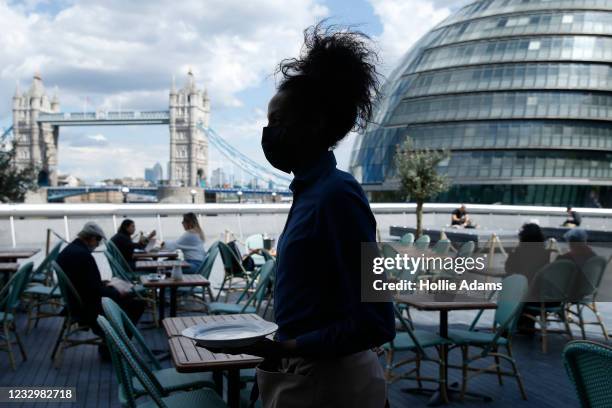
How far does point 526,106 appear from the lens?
51.1 m

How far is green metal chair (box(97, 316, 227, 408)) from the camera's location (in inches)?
126

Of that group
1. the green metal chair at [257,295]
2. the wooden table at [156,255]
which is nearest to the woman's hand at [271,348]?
the green metal chair at [257,295]

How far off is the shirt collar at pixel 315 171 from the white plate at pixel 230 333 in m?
0.50

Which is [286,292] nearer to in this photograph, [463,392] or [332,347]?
[332,347]

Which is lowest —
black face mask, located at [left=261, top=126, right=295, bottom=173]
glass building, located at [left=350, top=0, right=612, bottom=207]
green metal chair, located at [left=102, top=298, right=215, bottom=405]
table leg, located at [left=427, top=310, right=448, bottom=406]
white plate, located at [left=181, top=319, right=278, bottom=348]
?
table leg, located at [left=427, top=310, right=448, bottom=406]

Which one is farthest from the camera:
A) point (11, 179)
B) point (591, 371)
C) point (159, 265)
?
point (11, 179)

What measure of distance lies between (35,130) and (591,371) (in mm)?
161717

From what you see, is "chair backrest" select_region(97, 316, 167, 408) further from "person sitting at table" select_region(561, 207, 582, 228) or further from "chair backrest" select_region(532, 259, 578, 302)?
"person sitting at table" select_region(561, 207, 582, 228)

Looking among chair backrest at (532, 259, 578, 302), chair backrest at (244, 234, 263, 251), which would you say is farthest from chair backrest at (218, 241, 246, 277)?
chair backrest at (532, 259, 578, 302)

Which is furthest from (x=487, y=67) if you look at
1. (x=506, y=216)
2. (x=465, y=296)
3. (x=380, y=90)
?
(x=380, y=90)

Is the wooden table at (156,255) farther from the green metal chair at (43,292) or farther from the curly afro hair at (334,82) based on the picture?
the curly afro hair at (334,82)

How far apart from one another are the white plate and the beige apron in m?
0.16

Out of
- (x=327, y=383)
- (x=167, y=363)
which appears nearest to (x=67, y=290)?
(x=167, y=363)

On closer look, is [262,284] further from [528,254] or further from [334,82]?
[334,82]
